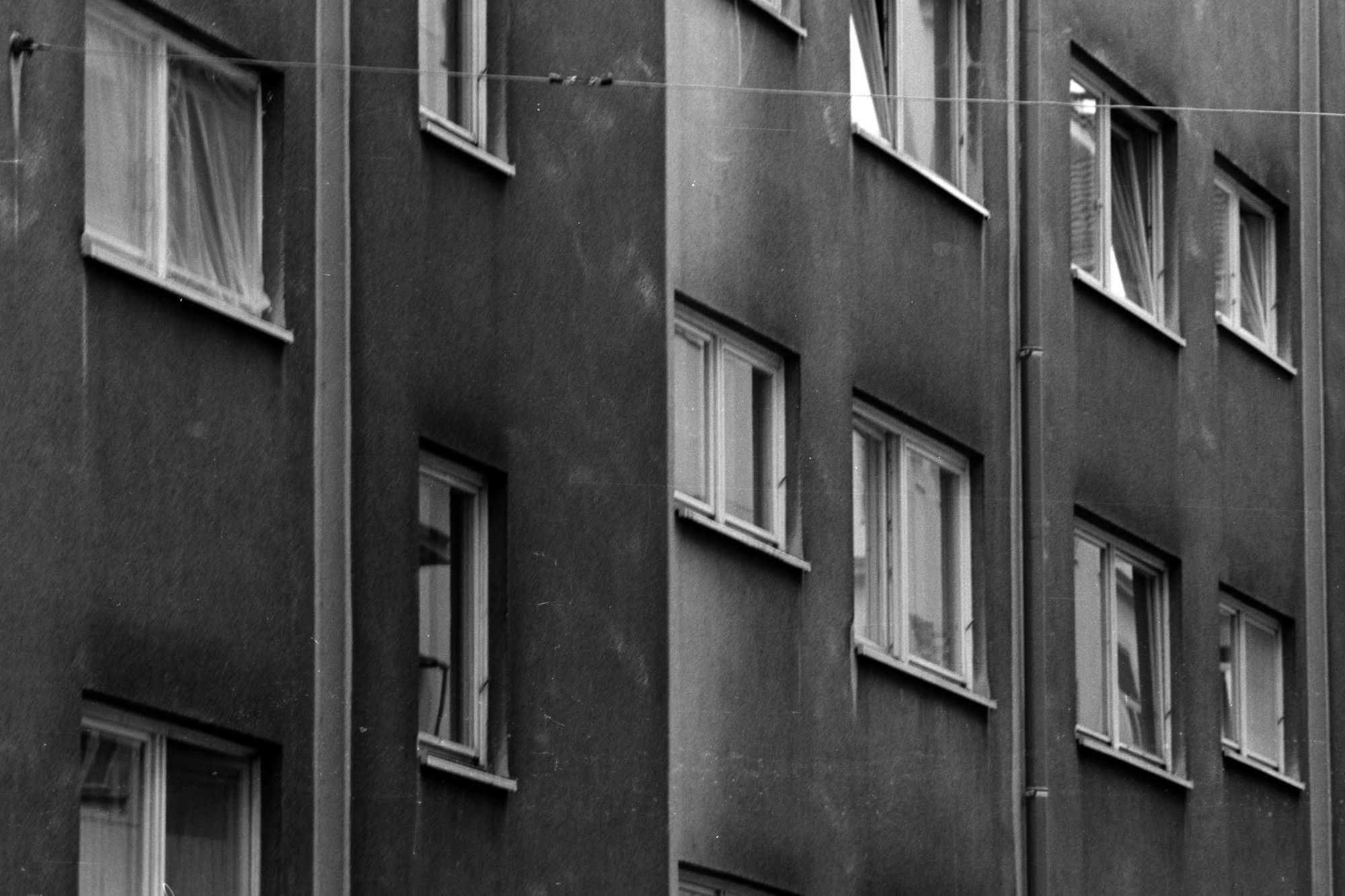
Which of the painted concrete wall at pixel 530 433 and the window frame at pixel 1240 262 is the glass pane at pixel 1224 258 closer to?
the window frame at pixel 1240 262

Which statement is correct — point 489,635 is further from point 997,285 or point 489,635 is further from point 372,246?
point 997,285

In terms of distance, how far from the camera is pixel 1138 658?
24.6 metres

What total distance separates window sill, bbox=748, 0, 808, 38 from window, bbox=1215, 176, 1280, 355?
607 cm

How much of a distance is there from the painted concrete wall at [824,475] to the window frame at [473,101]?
145cm

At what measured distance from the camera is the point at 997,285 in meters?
23.1

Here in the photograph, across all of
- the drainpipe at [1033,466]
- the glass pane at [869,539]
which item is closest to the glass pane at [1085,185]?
the drainpipe at [1033,466]

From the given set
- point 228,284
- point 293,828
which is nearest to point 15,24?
point 228,284

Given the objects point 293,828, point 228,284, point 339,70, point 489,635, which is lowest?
point 293,828

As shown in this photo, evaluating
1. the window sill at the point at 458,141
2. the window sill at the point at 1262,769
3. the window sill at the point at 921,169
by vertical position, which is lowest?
the window sill at the point at 1262,769

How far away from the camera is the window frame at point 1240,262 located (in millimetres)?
26812

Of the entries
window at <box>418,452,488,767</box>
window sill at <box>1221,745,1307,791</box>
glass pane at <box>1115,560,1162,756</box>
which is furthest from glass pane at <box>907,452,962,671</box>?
window at <box>418,452,488,767</box>

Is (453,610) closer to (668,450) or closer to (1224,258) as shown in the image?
(668,450)

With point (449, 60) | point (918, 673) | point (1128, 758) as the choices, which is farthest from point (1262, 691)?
point (449, 60)

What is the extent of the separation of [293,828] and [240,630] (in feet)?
3.34
